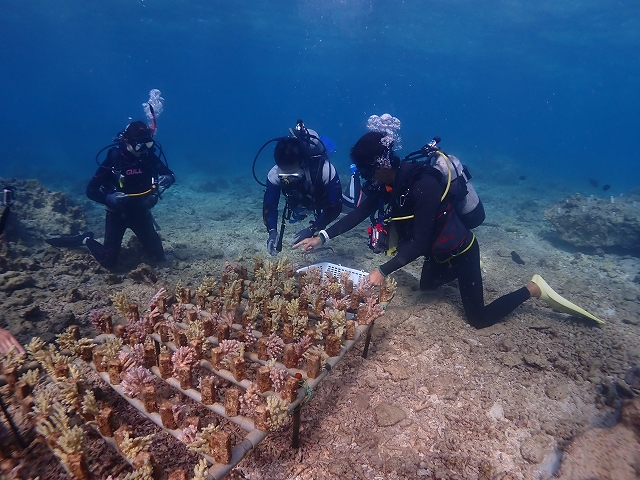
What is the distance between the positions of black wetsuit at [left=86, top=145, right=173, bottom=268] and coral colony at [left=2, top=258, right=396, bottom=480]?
3918 mm

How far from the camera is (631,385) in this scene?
10.8ft

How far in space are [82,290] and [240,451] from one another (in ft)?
17.2

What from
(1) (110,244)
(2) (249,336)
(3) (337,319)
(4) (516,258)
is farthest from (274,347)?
(4) (516,258)

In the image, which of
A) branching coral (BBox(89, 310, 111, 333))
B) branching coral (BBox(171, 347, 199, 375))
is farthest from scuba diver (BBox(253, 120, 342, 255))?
branching coral (BBox(171, 347, 199, 375))

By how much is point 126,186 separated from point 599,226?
48.7 ft

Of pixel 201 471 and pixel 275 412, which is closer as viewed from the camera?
pixel 201 471

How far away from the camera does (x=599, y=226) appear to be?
11719 mm

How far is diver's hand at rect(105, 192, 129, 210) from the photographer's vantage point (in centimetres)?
672

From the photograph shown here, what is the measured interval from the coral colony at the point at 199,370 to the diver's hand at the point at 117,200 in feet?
13.1

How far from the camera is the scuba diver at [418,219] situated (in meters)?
4.15

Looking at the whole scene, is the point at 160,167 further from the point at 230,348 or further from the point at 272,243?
the point at 230,348

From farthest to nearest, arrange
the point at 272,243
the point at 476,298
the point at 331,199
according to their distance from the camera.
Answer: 1. the point at 331,199
2. the point at 272,243
3. the point at 476,298

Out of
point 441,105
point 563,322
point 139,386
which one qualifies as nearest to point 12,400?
point 139,386

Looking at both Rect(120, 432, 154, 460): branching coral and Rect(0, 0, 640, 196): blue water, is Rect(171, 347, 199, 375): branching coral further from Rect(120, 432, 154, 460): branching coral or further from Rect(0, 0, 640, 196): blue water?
Rect(0, 0, 640, 196): blue water
